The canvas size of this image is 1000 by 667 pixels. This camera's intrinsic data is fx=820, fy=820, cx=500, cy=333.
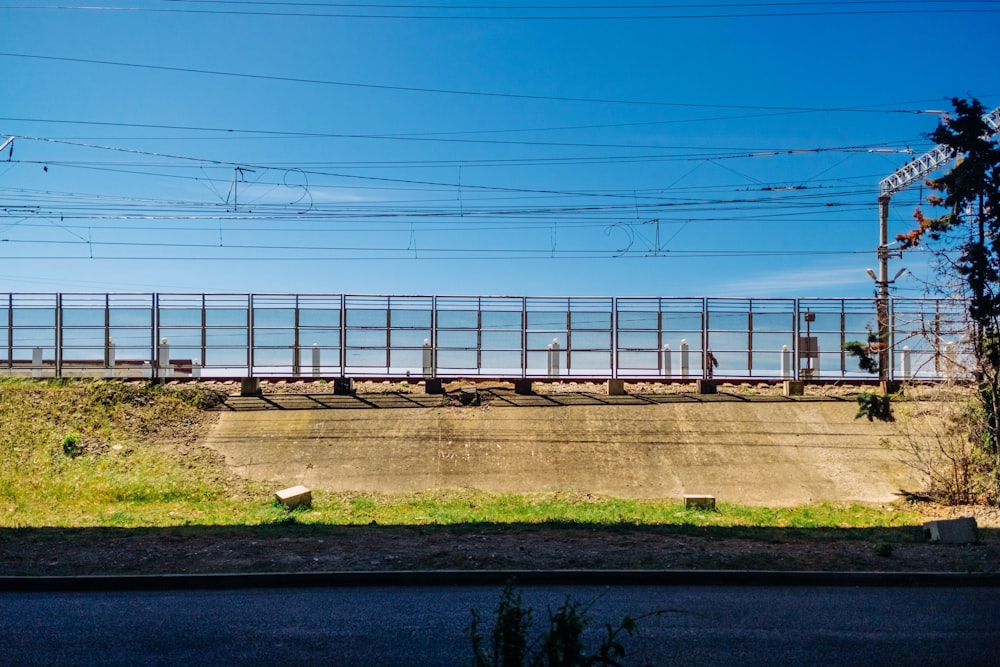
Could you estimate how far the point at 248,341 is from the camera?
23969 millimetres

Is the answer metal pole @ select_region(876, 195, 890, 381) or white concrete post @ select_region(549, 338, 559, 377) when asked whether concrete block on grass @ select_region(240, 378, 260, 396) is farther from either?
metal pole @ select_region(876, 195, 890, 381)

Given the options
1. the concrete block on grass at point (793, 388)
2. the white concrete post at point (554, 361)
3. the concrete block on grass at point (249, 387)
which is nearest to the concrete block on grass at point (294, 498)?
the concrete block on grass at point (249, 387)

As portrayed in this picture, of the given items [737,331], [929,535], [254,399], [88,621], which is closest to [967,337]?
[929,535]

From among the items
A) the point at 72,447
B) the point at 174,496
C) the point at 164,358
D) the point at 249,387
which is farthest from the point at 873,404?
the point at 164,358

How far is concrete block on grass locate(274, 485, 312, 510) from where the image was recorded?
55.0ft

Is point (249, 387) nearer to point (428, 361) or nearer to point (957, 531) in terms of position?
point (428, 361)

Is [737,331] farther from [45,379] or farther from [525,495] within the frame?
[45,379]

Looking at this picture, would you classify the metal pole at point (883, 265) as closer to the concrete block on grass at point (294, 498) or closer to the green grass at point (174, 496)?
the green grass at point (174, 496)

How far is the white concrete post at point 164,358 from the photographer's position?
23.9m

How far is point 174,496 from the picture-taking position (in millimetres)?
18016

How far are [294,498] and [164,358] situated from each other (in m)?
9.48

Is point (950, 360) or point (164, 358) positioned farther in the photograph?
point (164, 358)

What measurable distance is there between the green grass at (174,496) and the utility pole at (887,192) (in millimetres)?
7586

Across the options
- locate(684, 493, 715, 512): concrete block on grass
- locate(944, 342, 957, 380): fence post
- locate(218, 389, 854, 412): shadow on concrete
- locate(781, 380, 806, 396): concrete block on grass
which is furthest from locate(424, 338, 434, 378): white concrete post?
locate(944, 342, 957, 380): fence post
